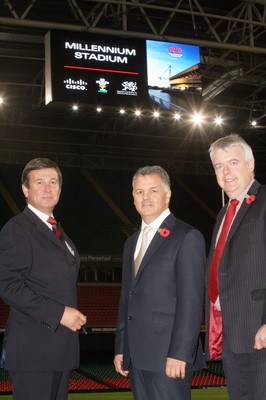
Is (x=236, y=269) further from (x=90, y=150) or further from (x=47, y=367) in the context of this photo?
(x=90, y=150)

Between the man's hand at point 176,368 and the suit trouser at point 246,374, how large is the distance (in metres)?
0.23

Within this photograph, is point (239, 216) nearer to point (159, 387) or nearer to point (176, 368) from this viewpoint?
point (176, 368)

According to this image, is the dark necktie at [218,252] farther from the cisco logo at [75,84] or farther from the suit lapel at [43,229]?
the cisco logo at [75,84]

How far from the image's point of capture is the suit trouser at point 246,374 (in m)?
2.71

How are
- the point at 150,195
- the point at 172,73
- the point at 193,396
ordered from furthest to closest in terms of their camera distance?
the point at 172,73 → the point at 193,396 → the point at 150,195

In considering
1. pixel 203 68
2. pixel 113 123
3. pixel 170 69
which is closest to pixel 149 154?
pixel 113 123

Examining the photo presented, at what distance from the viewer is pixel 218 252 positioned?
3014 mm

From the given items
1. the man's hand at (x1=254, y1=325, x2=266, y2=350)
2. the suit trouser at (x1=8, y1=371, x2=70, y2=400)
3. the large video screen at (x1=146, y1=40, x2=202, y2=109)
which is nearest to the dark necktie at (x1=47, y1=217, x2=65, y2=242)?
the suit trouser at (x1=8, y1=371, x2=70, y2=400)

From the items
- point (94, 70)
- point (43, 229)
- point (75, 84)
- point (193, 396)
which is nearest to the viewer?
point (43, 229)

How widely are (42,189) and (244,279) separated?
4.12ft

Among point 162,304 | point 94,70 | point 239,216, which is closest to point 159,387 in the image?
point 162,304

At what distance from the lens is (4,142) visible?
23.2 metres

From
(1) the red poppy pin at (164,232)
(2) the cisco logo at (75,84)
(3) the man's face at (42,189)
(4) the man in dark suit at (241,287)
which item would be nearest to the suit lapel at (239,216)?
(4) the man in dark suit at (241,287)

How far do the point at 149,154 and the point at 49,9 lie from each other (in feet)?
48.0
